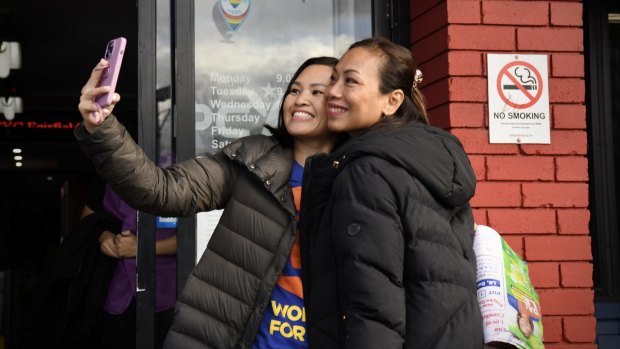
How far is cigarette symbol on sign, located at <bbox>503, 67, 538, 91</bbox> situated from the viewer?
3.55 metres

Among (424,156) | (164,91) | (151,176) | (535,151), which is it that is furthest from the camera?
(164,91)

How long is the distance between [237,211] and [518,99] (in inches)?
75.8

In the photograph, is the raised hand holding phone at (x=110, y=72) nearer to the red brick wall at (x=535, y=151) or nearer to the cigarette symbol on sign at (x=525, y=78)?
the red brick wall at (x=535, y=151)

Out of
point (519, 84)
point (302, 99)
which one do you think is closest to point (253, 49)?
point (519, 84)

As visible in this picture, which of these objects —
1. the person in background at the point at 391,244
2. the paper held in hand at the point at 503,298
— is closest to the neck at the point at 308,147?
the person in background at the point at 391,244

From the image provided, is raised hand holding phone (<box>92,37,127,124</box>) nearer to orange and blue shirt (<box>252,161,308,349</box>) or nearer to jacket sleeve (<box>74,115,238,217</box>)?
jacket sleeve (<box>74,115,238,217</box>)

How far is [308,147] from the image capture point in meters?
2.32

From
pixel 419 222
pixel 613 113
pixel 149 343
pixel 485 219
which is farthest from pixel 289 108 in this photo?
pixel 613 113

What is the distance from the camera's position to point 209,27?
3.82 m

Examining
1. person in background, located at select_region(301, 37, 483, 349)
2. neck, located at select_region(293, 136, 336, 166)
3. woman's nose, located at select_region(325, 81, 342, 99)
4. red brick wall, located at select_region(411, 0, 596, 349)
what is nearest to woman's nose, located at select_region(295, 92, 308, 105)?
neck, located at select_region(293, 136, 336, 166)

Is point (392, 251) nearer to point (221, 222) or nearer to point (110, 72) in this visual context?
point (221, 222)

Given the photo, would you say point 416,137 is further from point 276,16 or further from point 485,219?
point 276,16

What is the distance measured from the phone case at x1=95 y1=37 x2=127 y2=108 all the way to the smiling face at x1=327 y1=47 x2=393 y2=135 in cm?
58

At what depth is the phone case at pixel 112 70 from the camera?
184 centimetres
